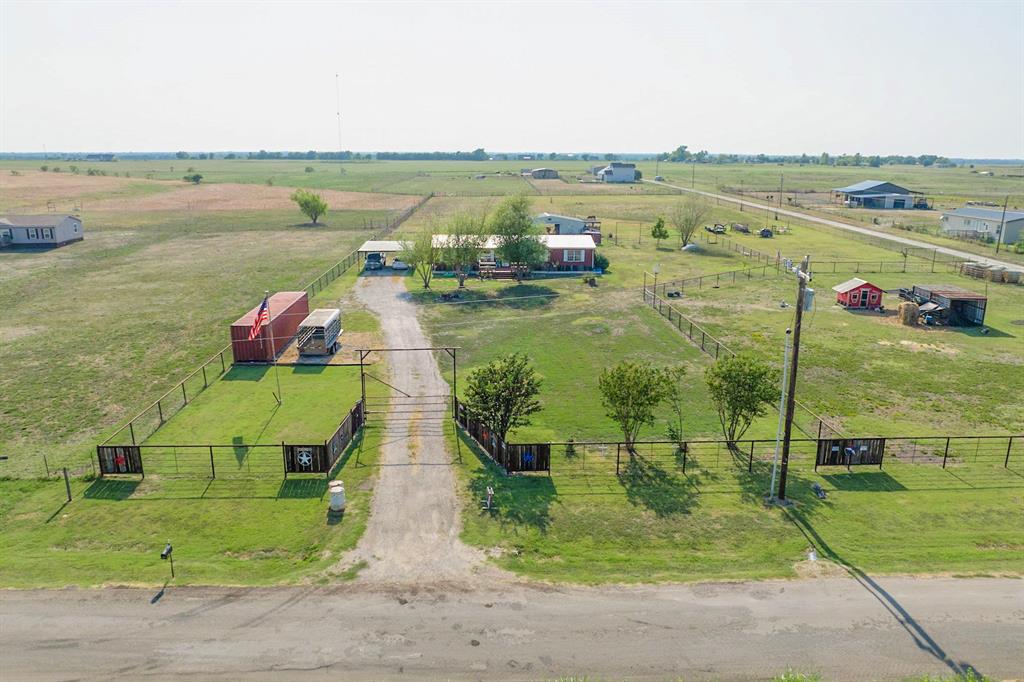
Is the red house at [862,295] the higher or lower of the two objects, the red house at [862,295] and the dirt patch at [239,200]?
the lower

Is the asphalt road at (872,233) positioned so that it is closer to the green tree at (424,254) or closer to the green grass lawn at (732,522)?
the green grass lawn at (732,522)

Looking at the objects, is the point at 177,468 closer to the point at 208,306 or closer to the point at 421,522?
the point at 421,522

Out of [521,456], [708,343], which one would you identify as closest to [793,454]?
[521,456]

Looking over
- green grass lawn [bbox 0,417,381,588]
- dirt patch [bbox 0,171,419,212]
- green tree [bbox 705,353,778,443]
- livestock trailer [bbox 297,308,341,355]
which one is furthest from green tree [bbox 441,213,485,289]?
dirt patch [bbox 0,171,419,212]

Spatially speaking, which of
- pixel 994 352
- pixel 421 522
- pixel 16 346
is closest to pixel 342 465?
pixel 421 522

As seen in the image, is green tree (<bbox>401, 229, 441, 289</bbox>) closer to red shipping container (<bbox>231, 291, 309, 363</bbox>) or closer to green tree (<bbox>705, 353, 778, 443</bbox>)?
red shipping container (<bbox>231, 291, 309, 363</bbox>)

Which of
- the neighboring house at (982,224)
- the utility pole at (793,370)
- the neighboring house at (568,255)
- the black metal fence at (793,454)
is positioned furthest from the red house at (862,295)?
the neighboring house at (982,224)
